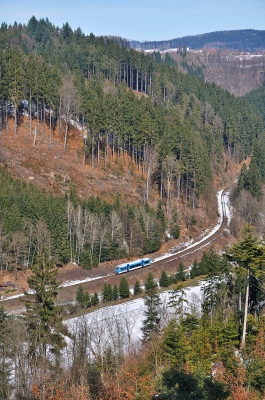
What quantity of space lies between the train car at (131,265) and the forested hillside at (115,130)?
2590 millimetres

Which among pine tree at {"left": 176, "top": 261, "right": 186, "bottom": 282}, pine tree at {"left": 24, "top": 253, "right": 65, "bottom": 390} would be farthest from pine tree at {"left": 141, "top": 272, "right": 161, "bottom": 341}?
pine tree at {"left": 176, "top": 261, "right": 186, "bottom": 282}

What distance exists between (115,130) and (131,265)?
2880 centimetres

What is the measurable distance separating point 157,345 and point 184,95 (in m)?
90.3

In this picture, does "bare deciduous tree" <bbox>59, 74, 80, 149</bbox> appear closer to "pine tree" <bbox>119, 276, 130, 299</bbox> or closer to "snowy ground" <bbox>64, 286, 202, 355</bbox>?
"pine tree" <bbox>119, 276, 130, 299</bbox>

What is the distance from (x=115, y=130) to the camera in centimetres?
8094

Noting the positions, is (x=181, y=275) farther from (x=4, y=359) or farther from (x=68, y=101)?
(x=68, y=101)

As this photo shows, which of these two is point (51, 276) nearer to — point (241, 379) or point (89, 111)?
point (241, 379)

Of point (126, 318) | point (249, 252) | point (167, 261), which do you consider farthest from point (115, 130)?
point (249, 252)

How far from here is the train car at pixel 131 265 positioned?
193 ft

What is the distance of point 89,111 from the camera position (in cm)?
8094

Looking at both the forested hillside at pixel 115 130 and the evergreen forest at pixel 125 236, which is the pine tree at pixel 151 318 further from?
the forested hillside at pixel 115 130

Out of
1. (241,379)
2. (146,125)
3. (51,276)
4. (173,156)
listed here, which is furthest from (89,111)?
(241,379)

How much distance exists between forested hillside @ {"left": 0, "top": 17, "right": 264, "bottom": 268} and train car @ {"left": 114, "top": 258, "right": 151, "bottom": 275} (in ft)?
8.50

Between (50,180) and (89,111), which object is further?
(89,111)
